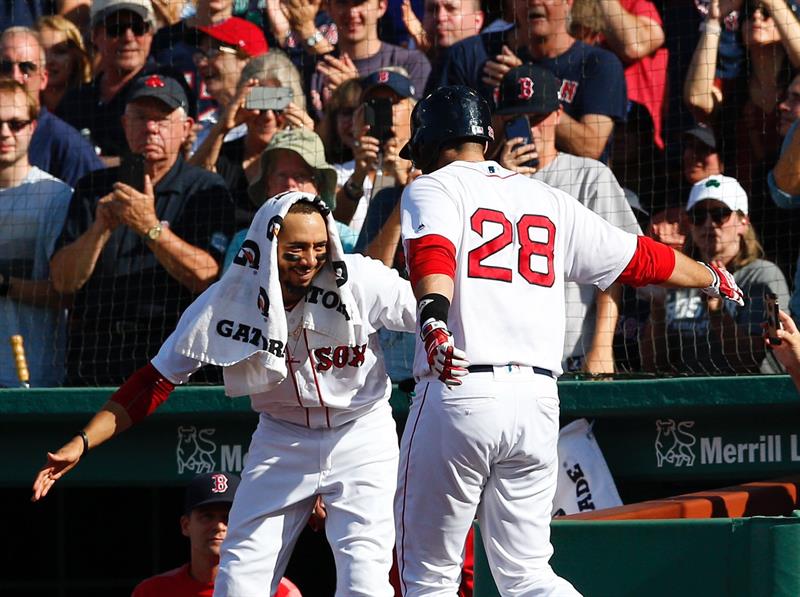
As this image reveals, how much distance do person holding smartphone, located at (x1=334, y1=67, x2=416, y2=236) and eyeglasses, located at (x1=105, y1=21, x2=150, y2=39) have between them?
5.24ft

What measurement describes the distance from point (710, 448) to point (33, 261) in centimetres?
353

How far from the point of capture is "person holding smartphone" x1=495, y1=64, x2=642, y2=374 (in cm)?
595

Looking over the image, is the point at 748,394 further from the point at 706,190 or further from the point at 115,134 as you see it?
the point at 115,134

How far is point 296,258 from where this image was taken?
3.80 m

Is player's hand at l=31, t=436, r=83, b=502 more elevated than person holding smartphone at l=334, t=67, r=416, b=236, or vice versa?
person holding smartphone at l=334, t=67, r=416, b=236

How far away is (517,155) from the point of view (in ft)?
20.0

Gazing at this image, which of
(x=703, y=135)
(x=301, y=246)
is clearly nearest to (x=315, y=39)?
(x=703, y=135)

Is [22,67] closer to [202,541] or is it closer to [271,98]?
[271,98]

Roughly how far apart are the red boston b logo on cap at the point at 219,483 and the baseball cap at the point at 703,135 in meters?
2.78

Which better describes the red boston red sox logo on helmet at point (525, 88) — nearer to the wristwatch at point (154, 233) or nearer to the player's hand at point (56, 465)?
the wristwatch at point (154, 233)

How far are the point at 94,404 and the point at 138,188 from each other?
1.14 meters

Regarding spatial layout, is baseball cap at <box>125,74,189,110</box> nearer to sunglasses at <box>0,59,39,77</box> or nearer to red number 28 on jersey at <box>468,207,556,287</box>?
sunglasses at <box>0,59,39,77</box>

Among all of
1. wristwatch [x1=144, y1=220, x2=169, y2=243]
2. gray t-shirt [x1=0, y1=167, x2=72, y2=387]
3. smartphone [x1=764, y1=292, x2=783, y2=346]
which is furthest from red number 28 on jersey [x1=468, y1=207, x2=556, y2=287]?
gray t-shirt [x1=0, y1=167, x2=72, y2=387]

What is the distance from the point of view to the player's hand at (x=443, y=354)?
Result: 3.12 metres
